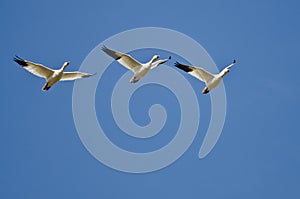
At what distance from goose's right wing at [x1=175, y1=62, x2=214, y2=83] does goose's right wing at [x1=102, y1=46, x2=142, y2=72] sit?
2.07 m

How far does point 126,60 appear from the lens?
52.7 meters

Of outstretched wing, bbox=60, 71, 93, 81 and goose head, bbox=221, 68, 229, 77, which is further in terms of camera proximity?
outstretched wing, bbox=60, 71, 93, 81

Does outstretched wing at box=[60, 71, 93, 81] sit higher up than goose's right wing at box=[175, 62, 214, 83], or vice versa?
goose's right wing at box=[175, 62, 214, 83]

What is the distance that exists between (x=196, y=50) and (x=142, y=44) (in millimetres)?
3283

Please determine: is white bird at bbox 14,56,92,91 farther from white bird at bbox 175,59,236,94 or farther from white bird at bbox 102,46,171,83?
white bird at bbox 175,59,236,94

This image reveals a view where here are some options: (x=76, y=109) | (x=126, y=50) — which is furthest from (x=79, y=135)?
(x=126, y=50)

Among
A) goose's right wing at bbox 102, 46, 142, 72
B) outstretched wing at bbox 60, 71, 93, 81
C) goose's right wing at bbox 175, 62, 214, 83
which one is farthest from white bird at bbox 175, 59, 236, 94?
outstretched wing at bbox 60, 71, 93, 81

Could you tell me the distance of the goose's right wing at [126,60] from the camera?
52094mm

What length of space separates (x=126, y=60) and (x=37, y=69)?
4.45 m

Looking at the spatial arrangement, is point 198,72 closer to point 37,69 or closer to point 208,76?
point 208,76

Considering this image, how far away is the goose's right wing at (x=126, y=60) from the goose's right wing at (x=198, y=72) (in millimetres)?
2070

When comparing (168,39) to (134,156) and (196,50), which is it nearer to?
(196,50)

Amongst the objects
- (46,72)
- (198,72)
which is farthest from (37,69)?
(198,72)

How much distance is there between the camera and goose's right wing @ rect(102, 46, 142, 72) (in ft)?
171
